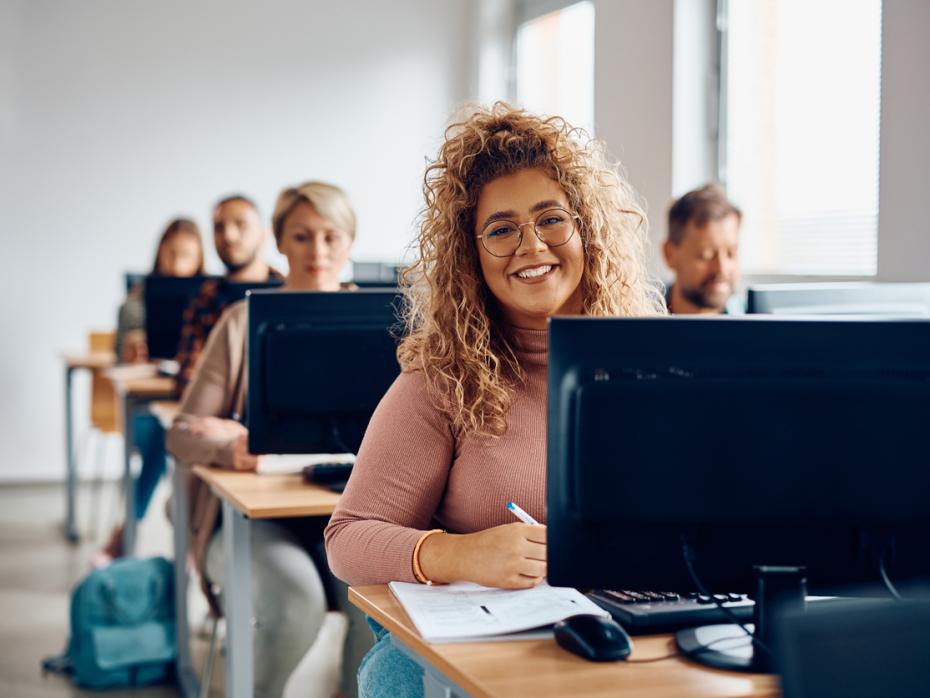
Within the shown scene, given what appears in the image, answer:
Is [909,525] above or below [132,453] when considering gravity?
above

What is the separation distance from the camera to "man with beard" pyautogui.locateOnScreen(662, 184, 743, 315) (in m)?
3.11

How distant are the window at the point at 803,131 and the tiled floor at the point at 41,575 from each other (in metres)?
2.38

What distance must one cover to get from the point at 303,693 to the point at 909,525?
2309 millimetres

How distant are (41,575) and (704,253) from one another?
9.60 feet

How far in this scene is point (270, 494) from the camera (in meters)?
2.30

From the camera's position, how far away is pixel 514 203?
1.70m

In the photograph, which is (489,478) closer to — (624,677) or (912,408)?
(624,677)

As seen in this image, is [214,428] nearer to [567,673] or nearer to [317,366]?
[317,366]

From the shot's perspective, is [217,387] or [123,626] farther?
[123,626]

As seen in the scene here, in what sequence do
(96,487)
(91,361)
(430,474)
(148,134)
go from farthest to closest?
(148,134), (96,487), (91,361), (430,474)

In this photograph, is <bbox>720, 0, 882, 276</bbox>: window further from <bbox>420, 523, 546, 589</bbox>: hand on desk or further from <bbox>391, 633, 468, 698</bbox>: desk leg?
<bbox>391, 633, 468, 698</bbox>: desk leg

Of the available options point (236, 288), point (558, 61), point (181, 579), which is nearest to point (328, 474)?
point (181, 579)

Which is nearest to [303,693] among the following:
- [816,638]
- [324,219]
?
[324,219]

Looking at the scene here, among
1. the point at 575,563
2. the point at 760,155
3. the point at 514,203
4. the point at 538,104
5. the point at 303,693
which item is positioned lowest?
the point at 303,693
